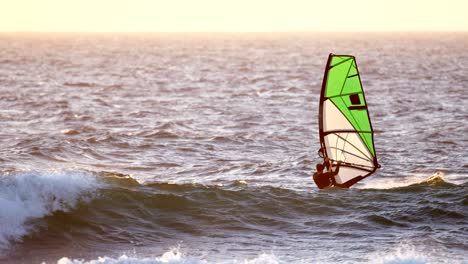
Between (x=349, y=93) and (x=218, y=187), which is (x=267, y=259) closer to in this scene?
(x=349, y=93)

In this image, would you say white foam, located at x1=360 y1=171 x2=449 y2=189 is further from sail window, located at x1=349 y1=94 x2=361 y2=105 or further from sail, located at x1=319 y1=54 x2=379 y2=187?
sail window, located at x1=349 y1=94 x2=361 y2=105

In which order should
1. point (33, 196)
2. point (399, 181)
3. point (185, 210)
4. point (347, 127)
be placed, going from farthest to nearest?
point (399, 181)
point (185, 210)
point (33, 196)
point (347, 127)

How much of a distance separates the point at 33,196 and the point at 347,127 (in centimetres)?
775

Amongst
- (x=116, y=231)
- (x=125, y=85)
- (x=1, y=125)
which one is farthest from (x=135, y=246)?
(x=125, y=85)

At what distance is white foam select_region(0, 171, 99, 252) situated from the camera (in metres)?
16.8

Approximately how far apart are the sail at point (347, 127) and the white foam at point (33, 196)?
6.53 m

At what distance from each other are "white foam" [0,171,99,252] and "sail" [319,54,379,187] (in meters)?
6.53

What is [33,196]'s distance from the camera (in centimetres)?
1830

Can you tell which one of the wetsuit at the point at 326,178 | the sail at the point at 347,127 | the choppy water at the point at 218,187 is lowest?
the choppy water at the point at 218,187

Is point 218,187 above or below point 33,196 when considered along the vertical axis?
below

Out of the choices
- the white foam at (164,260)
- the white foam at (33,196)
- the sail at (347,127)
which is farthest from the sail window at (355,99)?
the white foam at (33,196)

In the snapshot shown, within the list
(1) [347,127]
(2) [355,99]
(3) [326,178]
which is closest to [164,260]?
(3) [326,178]

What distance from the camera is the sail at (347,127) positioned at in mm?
13523

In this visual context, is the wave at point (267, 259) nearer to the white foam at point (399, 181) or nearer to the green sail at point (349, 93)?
the green sail at point (349, 93)
